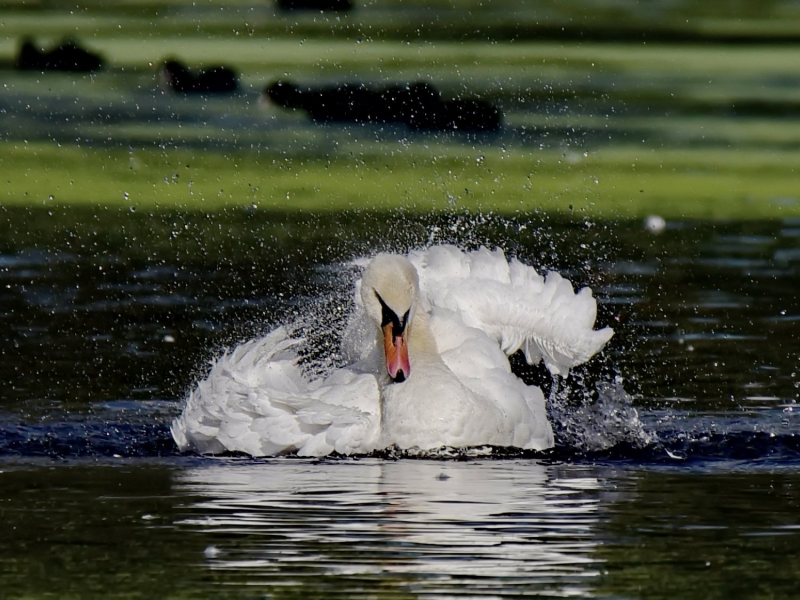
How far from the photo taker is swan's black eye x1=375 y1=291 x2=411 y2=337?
10.5m

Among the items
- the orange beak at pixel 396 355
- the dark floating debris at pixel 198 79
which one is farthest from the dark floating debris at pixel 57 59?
the orange beak at pixel 396 355

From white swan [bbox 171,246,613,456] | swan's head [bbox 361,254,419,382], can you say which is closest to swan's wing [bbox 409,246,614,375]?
white swan [bbox 171,246,613,456]

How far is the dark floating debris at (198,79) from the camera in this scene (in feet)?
122

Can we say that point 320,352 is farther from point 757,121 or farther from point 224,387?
point 757,121

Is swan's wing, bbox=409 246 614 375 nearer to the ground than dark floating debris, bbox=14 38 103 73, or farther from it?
nearer to the ground

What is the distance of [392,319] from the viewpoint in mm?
10500

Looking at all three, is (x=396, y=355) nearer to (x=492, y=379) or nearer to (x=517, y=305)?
(x=492, y=379)

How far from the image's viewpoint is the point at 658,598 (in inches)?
274

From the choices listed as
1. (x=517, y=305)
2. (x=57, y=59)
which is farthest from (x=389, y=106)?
(x=517, y=305)

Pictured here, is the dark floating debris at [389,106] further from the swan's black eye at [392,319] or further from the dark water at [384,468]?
the swan's black eye at [392,319]

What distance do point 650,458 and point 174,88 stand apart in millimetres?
30030

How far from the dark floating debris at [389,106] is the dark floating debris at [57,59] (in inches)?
209

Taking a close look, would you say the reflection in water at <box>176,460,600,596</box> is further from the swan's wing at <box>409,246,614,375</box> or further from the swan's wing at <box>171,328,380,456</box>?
the swan's wing at <box>409,246,614,375</box>

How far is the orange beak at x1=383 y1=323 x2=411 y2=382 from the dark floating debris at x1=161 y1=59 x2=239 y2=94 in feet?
88.1
